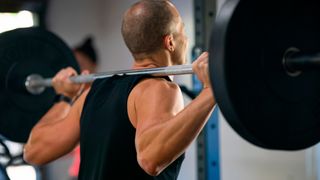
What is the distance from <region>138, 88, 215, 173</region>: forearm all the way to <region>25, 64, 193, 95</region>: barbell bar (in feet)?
0.40

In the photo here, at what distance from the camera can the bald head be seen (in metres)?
1.53

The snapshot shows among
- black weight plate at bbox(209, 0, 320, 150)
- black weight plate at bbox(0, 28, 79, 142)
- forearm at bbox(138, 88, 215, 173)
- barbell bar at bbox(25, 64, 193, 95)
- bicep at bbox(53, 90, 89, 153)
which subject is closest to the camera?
black weight plate at bbox(209, 0, 320, 150)

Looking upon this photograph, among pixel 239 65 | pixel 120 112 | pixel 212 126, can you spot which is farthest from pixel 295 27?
pixel 212 126

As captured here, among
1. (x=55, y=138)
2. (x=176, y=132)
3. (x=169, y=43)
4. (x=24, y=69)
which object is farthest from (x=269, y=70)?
(x=24, y=69)

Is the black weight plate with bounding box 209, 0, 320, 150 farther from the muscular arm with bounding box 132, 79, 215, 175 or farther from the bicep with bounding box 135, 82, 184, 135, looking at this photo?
the bicep with bounding box 135, 82, 184, 135

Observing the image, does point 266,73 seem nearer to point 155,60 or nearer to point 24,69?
point 155,60

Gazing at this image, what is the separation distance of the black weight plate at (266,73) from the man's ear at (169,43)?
45 cm

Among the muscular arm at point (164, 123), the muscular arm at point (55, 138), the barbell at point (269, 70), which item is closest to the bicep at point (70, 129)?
the muscular arm at point (55, 138)

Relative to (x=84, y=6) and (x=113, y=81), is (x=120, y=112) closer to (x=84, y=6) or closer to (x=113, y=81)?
(x=113, y=81)

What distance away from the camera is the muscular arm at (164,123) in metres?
1.28

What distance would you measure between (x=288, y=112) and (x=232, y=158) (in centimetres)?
147

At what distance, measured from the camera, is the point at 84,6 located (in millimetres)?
4445

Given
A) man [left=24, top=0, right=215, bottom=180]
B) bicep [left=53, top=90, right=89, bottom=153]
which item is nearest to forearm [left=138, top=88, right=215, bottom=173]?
man [left=24, top=0, right=215, bottom=180]

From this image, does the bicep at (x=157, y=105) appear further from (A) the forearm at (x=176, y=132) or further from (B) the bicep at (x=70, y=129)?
(B) the bicep at (x=70, y=129)
